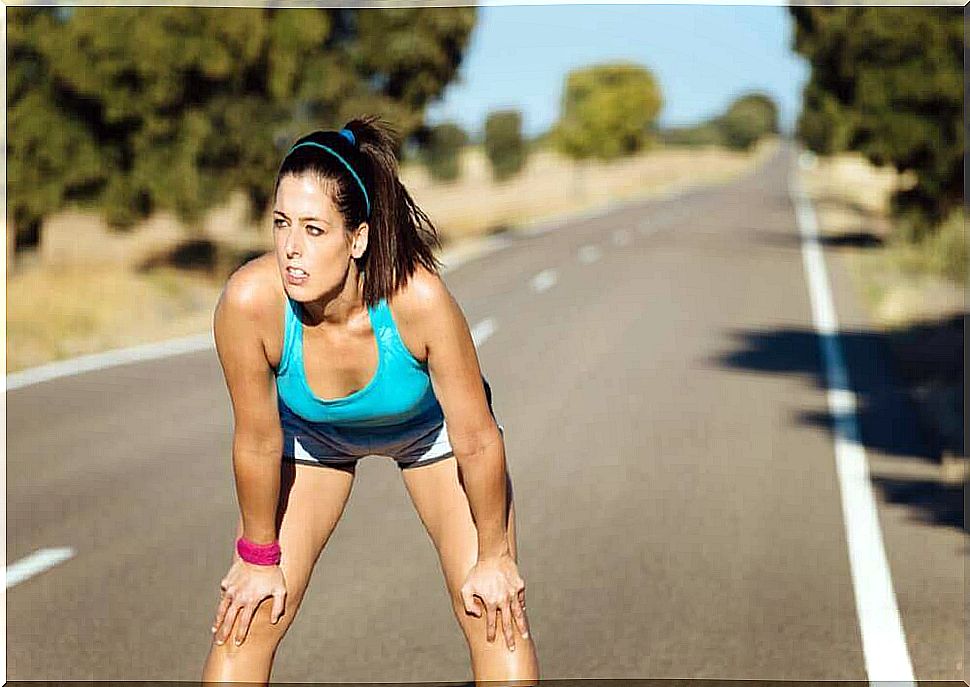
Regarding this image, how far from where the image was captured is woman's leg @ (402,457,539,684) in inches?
132

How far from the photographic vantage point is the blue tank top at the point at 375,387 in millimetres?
3195

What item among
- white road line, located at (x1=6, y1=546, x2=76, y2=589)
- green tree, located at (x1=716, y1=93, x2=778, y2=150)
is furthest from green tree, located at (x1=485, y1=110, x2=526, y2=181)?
green tree, located at (x1=716, y1=93, x2=778, y2=150)

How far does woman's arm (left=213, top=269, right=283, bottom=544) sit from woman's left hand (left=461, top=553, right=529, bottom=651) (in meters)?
0.51

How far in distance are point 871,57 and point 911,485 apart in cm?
1920

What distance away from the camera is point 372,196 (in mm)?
3180

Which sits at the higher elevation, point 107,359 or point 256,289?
point 256,289

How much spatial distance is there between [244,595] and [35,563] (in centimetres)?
348

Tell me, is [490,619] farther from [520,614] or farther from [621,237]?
[621,237]

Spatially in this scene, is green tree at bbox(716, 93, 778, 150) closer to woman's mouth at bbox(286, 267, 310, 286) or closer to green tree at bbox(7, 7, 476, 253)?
green tree at bbox(7, 7, 476, 253)

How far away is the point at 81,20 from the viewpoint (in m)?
21.0

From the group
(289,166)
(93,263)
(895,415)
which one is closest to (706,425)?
(895,415)

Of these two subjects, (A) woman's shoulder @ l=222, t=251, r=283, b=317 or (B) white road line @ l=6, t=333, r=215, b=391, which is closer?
(A) woman's shoulder @ l=222, t=251, r=283, b=317

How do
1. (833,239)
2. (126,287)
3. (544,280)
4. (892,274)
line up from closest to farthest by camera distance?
(126,287) → (544,280) → (892,274) → (833,239)

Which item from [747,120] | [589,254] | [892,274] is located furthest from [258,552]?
[747,120]
